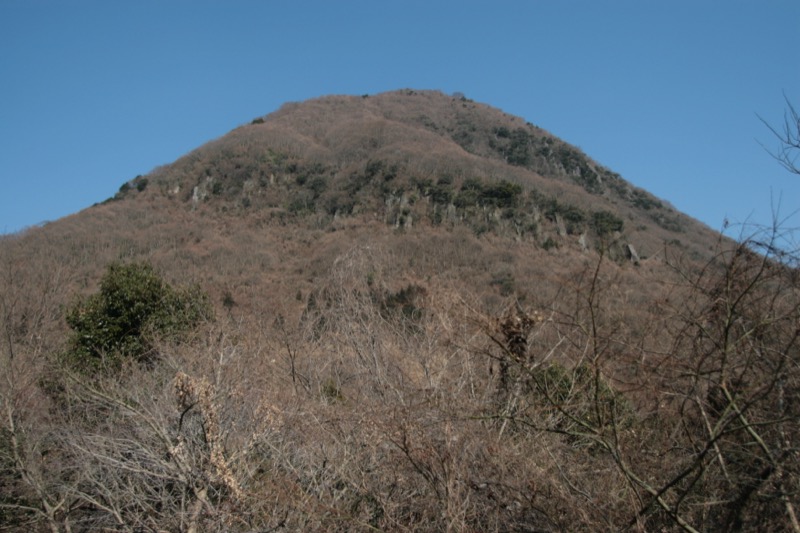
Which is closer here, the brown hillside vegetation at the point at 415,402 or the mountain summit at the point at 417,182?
the brown hillside vegetation at the point at 415,402

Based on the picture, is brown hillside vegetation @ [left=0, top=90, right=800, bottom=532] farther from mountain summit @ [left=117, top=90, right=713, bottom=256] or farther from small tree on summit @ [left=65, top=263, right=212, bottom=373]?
mountain summit @ [left=117, top=90, right=713, bottom=256]

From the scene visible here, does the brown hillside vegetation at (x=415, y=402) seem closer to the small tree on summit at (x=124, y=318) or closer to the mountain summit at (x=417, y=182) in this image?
the small tree on summit at (x=124, y=318)

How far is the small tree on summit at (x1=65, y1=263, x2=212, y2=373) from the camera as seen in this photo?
13.1m

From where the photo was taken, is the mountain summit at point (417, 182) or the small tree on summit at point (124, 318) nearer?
the small tree on summit at point (124, 318)

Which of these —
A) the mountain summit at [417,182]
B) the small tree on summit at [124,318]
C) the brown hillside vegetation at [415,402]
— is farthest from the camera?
the mountain summit at [417,182]

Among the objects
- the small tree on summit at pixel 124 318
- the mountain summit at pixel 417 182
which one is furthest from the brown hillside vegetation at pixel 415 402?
the mountain summit at pixel 417 182

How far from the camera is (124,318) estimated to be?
13.7 meters

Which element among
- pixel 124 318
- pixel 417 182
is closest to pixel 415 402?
pixel 124 318

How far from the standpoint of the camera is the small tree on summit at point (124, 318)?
1312cm

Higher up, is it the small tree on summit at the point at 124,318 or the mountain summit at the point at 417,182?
the mountain summit at the point at 417,182

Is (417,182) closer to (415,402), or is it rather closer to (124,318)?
(124,318)

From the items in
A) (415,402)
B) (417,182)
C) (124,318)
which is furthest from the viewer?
(417,182)

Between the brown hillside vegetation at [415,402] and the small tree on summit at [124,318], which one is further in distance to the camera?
the small tree on summit at [124,318]

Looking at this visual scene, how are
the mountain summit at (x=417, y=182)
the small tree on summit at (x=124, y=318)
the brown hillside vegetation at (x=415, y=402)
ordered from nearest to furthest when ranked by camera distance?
the brown hillside vegetation at (x=415, y=402), the small tree on summit at (x=124, y=318), the mountain summit at (x=417, y=182)
